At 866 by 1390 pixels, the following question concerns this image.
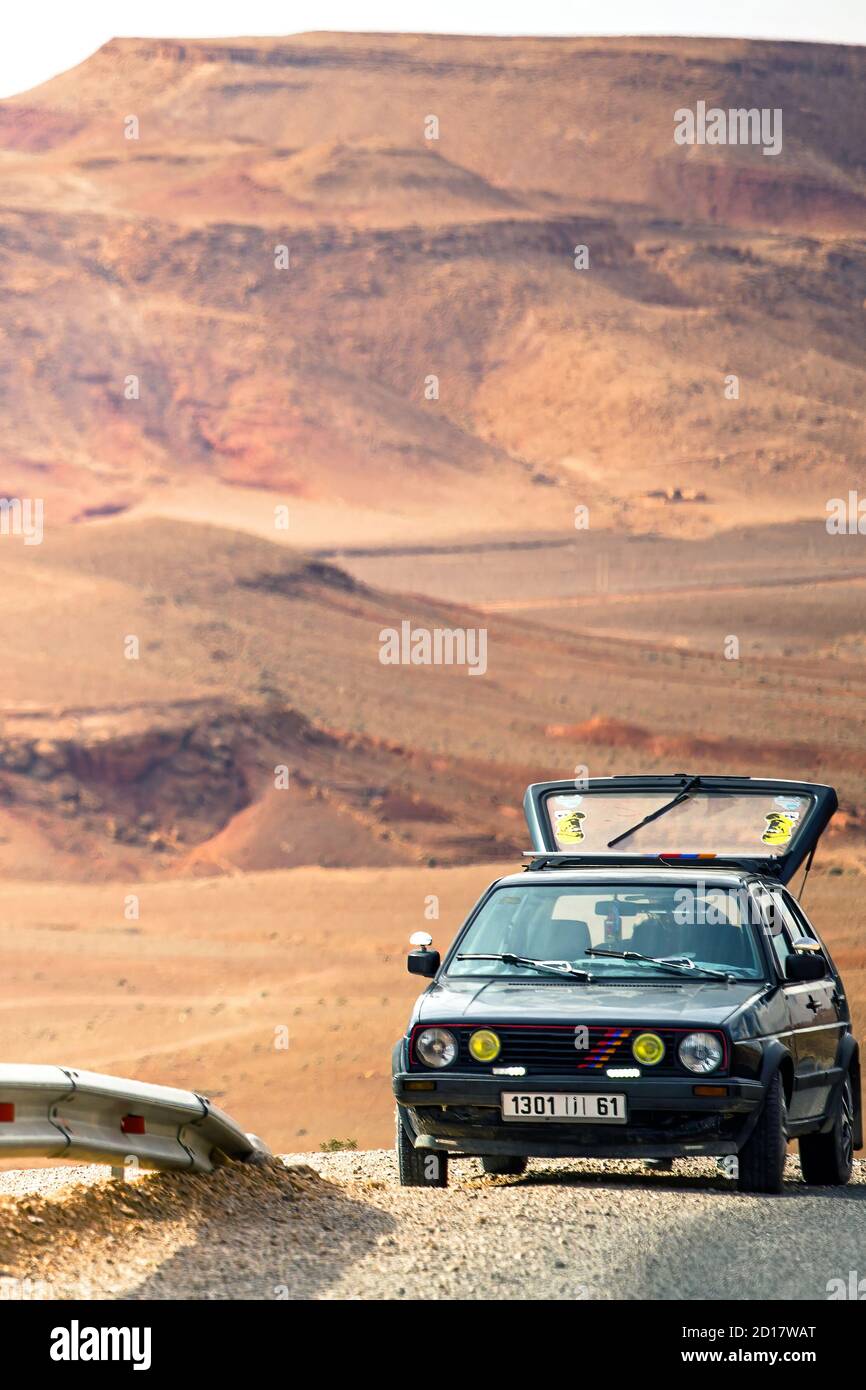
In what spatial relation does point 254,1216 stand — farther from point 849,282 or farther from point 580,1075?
point 849,282

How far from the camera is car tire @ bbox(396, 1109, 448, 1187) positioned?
9.56 m

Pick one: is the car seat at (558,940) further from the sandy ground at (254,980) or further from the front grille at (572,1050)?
the sandy ground at (254,980)

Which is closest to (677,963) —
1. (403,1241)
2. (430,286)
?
(403,1241)

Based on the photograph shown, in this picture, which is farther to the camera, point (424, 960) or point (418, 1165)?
point (424, 960)

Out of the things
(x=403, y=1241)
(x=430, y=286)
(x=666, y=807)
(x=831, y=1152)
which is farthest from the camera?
(x=430, y=286)

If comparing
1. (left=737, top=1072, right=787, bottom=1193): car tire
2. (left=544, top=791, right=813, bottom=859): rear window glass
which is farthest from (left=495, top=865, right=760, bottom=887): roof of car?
(left=737, top=1072, right=787, bottom=1193): car tire

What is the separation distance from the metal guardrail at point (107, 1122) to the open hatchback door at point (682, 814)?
3.57 meters

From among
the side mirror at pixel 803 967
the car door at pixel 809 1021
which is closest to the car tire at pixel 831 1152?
the car door at pixel 809 1021

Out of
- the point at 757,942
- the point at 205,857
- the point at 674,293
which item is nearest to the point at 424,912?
the point at 205,857

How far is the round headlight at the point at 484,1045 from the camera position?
9.16 m

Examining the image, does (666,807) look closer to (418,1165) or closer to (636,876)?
(636,876)

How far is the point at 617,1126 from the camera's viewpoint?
354 inches

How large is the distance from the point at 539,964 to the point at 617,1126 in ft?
3.56

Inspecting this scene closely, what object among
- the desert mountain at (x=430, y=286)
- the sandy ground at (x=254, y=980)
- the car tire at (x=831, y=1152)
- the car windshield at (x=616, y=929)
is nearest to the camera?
the car windshield at (x=616, y=929)
